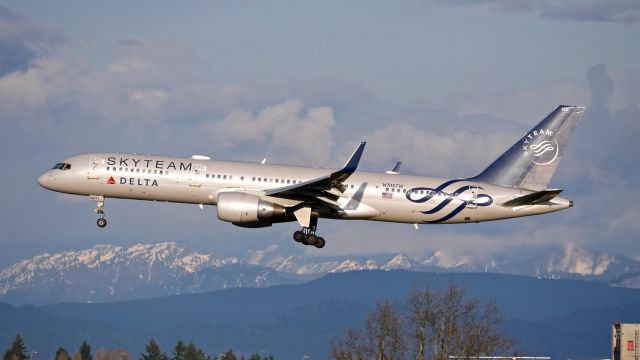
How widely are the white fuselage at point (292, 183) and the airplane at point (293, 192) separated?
0.06 m

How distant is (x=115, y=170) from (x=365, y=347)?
1978 cm

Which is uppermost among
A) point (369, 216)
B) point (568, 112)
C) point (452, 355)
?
point (568, 112)

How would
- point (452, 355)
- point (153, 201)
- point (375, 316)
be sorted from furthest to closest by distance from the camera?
point (153, 201) → point (375, 316) → point (452, 355)

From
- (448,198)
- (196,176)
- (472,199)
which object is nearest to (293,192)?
(196,176)

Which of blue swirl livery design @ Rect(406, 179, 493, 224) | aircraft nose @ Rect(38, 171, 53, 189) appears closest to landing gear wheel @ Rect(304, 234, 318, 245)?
blue swirl livery design @ Rect(406, 179, 493, 224)

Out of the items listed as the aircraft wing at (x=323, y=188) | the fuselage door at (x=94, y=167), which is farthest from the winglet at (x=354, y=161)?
the fuselage door at (x=94, y=167)

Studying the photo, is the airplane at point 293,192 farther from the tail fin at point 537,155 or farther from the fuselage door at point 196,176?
the tail fin at point 537,155

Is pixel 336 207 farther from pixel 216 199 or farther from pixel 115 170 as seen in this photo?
pixel 115 170

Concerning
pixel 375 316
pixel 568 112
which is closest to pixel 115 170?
pixel 375 316

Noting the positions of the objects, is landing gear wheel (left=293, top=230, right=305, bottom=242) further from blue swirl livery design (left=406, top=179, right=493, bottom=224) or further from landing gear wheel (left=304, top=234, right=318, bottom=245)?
blue swirl livery design (left=406, top=179, right=493, bottom=224)

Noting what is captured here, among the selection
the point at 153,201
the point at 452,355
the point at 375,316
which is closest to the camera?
the point at 452,355

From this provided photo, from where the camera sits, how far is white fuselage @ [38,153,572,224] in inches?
3036

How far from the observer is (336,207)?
3059 inches

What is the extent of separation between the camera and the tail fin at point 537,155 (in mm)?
81562
